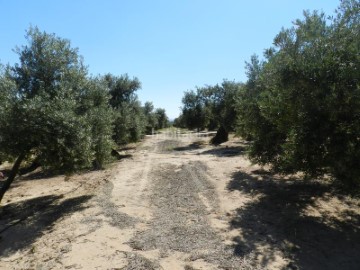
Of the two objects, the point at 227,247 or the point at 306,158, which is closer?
the point at 227,247

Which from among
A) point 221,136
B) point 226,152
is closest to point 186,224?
point 226,152

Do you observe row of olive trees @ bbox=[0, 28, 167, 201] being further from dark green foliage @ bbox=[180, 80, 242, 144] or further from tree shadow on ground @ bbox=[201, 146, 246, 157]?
dark green foliage @ bbox=[180, 80, 242, 144]

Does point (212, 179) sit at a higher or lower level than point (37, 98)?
lower

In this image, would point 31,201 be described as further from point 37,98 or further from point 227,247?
point 227,247

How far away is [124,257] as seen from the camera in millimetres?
10094

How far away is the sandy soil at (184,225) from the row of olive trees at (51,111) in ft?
8.82

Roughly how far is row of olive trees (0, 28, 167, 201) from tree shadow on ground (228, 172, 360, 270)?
8.34 m

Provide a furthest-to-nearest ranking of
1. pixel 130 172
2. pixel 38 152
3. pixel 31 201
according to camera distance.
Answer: pixel 130 172 < pixel 31 201 < pixel 38 152

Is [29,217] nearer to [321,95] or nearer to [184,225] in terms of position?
[184,225]

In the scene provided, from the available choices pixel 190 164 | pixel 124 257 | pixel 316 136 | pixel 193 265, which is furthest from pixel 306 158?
pixel 190 164

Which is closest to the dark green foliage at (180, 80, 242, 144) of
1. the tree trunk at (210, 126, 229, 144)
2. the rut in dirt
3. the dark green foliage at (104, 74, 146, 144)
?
the tree trunk at (210, 126, 229, 144)

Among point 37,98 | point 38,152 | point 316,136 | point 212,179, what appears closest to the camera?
point 316,136

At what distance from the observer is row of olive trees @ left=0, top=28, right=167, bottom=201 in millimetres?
13914

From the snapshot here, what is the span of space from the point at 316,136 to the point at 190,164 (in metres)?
16.0
